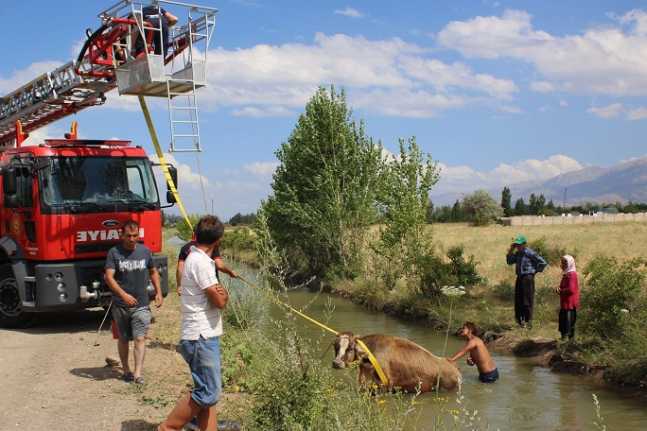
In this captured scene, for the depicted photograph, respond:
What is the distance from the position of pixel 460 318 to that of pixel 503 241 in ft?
87.6

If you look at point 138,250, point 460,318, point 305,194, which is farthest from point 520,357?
point 305,194

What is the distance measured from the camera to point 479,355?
449 inches

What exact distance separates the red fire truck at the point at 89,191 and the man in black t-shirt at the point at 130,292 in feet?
11.2

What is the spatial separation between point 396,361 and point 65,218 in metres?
6.31

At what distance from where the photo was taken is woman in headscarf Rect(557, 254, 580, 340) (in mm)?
12539

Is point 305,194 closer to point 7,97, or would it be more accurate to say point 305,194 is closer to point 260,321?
point 7,97

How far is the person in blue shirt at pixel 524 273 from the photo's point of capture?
14.1 m

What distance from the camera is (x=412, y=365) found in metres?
10.5

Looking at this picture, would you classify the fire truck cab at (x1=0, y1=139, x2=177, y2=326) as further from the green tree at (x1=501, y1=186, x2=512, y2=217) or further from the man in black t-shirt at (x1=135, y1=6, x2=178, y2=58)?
the green tree at (x1=501, y1=186, x2=512, y2=217)

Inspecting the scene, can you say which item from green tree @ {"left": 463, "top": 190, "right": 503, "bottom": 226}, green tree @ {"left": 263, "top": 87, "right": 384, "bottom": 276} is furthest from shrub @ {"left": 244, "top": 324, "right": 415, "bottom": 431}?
green tree @ {"left": 463, "top": 190, "right": 503, "bottom": 226}

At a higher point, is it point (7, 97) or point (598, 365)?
point (7, 97)

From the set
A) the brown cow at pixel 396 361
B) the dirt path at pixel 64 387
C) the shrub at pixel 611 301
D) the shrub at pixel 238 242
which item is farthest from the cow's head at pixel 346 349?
the shrub at pixel 238 242

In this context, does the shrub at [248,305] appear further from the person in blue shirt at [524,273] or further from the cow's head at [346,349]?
the person in blue shirt at [524,273]

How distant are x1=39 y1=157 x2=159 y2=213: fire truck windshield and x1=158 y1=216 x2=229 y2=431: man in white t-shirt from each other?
22.2ft
